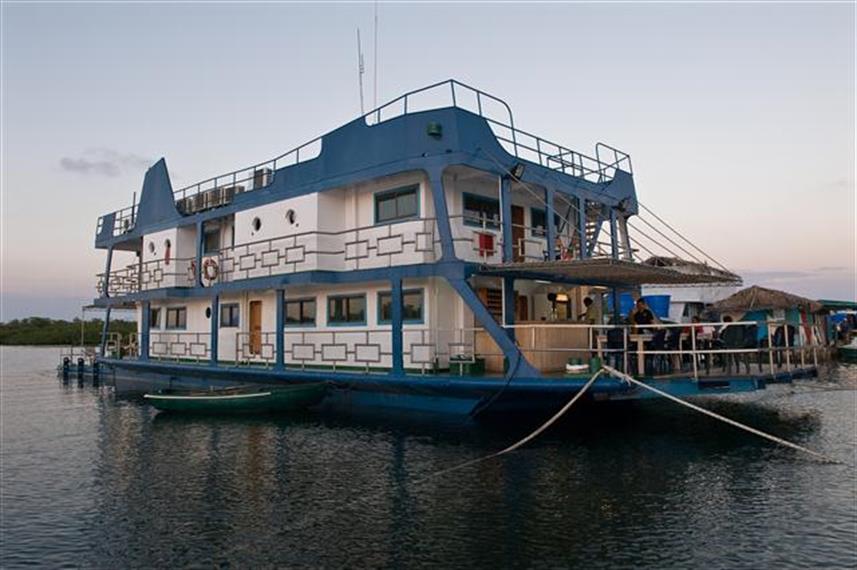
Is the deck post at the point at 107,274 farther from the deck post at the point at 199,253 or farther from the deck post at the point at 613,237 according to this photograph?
the deck post at the point at 613,237

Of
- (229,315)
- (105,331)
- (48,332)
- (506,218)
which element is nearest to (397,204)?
(506,218)

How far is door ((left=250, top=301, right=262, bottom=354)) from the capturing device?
2407 cm

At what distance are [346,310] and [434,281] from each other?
11.9ft

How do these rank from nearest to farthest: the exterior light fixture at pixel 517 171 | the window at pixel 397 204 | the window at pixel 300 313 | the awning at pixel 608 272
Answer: the awning at pixel 608 272 → the exterior light fixture at pixel 517 171 → the window at pixel 397 204 → the window at pixel 300 313

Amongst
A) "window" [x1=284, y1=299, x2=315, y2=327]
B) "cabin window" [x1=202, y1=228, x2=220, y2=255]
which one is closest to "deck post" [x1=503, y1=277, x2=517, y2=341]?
"window" [x1=284, y1=299, x2=315, y2=327]

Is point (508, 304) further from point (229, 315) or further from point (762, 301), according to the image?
point (762, 301)

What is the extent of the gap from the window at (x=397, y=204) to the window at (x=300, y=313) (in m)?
4.10

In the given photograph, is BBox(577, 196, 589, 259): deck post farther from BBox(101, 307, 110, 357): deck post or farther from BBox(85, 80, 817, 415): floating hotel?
BBox(101, 307, 110, 357): deck post

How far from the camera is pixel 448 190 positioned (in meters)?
19.7

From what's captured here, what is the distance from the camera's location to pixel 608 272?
1714cm

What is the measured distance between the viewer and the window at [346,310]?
67.7 feet

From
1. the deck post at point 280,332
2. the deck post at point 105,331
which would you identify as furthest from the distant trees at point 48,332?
the deck post at point 280,332

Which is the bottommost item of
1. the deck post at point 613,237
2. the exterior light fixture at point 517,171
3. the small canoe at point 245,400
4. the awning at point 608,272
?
the small canoe at point 245,400

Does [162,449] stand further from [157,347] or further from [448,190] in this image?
[157,347]
